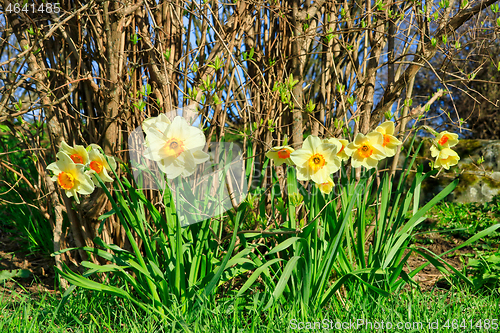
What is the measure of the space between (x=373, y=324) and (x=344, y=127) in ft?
3.47

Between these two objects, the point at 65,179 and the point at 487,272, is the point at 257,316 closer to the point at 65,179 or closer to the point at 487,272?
the point at 65,179

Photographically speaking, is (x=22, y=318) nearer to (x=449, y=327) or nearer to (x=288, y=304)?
(x=288, y=304)

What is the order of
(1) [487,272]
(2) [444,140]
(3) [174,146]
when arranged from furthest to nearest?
(1) [487,272], (2) [444,140], (3) [174,146]

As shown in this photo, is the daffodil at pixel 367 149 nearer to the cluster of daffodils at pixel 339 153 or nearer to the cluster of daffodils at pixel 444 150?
the cluster of daffodils at pixel 339 153

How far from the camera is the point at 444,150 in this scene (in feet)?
5.55

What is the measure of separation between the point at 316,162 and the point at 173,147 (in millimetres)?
577

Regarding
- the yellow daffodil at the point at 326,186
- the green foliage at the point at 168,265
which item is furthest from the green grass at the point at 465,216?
the green foliage at the point at 168,265

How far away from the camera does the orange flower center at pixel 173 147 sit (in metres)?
1.33

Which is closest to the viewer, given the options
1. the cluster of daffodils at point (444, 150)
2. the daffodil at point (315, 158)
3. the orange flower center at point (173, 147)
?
the orange flower center at point (173, 147)

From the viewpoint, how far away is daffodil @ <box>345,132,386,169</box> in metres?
1.57

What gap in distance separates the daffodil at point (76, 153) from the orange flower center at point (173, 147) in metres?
0.43

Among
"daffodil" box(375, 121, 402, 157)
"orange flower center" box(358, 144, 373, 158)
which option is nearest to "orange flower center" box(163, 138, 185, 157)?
"orange flower center" box(358, 144, 373, 158)

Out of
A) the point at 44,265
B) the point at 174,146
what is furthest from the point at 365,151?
the point at 44,265

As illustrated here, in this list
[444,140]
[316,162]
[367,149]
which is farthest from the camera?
[444,140]
